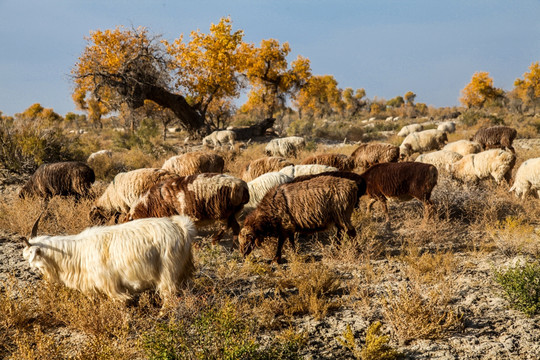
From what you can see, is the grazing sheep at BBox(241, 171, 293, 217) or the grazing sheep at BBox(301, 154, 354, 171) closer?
the grazing sheep at BBox(241, 171, 293, 217)

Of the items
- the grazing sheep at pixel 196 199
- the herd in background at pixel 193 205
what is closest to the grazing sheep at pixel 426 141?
the herd in background at pixel 193 205

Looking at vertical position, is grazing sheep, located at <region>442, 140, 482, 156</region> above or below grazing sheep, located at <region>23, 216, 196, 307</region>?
above

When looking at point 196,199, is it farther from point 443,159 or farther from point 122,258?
point 443,159

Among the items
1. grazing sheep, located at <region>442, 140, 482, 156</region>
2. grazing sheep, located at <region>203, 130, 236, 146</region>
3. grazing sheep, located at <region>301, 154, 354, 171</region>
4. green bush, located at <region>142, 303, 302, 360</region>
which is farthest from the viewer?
grazing sheep, located at <region>203, 130, 236, 146</region>

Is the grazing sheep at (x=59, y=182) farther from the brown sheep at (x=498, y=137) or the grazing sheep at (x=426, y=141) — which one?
the brown sheep at (x=498, y=137)

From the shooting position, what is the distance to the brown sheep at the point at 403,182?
6.54 meters

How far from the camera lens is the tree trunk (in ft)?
64.4

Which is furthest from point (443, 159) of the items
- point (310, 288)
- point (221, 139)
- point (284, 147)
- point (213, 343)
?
point (221, 139)

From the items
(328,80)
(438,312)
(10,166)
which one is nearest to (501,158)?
(438,312)

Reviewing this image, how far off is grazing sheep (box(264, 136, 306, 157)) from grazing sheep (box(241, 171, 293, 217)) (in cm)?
816

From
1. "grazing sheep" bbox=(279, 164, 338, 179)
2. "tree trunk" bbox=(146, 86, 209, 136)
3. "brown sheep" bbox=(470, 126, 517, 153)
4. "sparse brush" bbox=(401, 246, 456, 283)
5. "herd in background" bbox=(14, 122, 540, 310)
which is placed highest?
"tree trunk" bbox=(146, 86, 209, 136)

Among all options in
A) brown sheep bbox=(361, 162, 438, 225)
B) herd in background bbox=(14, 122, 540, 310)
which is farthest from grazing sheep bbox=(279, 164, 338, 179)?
brown sheep bbox=(361, 162, 438, 225)

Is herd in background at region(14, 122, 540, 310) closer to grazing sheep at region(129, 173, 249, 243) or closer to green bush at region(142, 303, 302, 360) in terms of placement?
grazing sheep at region(129, 173, 249, 243)

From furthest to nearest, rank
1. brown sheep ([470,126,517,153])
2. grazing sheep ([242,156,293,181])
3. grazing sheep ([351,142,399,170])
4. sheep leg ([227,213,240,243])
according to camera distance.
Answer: brown sheep ([470,126,517,153]) < grazing sheep ([351,142,399,170]) < grazing sheep ([242,156,293,181]) < sheep leg ([227,213,240,243])
